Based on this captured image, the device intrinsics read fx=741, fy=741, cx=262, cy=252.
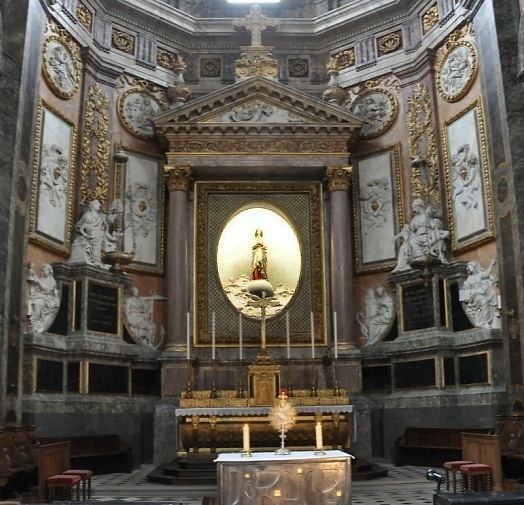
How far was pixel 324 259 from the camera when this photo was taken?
56.2ft

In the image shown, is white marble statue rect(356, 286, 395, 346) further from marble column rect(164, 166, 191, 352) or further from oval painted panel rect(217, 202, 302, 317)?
marble column rect(164, 166, 191, 352)

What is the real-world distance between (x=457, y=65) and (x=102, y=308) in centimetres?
916

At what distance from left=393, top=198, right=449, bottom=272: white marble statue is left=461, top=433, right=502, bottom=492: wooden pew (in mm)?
5448

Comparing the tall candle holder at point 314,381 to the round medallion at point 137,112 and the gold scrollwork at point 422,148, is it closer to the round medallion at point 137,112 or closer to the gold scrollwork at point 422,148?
the gold scrollwork at point 422,148

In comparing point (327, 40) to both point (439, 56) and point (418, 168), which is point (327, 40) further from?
point (418, 168)

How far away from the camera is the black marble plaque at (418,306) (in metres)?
→ 15.4

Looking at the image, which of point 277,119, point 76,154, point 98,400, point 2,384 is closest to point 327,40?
point 277,119

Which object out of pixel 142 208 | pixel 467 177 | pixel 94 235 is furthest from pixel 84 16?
pixel 467 177

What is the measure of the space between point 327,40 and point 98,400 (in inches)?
416

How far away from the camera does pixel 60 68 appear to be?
50.9 ft

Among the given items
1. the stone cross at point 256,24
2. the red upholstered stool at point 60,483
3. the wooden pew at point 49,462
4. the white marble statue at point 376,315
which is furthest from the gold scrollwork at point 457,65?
the red upholstered stool at point 60,483

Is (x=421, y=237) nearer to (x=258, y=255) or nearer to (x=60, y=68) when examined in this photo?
(x=258, y=255)

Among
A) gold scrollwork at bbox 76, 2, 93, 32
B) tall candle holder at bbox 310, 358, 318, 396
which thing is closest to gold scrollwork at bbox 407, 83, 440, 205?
tall candle holder at bbox 310, 358, 318, 396

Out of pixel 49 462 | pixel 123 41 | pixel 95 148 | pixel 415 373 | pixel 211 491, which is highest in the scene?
pixel 123 41
